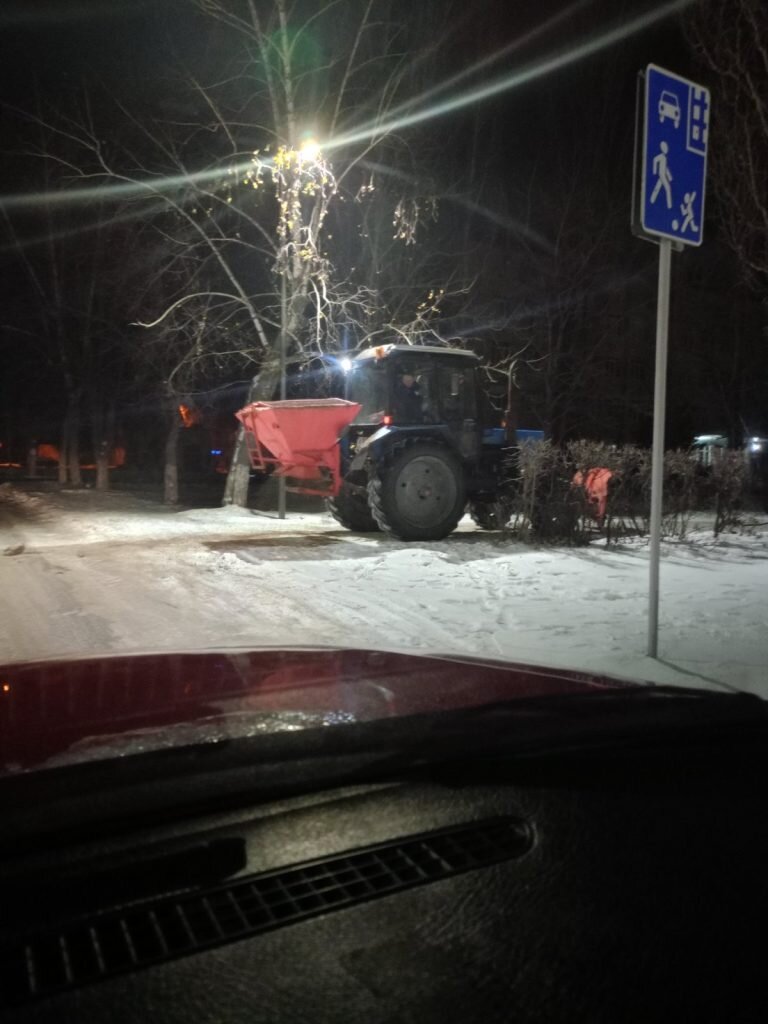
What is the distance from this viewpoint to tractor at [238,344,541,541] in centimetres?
1357

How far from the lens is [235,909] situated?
1955mm

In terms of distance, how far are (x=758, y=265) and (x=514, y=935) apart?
608 inches

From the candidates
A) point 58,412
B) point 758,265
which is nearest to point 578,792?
point 758,265

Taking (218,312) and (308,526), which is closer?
(308,526)

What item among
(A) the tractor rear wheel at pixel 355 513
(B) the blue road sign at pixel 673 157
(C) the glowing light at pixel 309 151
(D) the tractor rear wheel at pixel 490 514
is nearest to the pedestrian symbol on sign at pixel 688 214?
(B) the blue road sign at pixel 673 157

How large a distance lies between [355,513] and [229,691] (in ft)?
40.7

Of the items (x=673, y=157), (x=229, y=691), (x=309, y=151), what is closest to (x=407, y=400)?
(x=309, y=151)

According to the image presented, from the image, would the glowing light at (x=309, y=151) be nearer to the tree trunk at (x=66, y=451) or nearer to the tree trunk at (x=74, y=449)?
the tree trunk at (x=74, y=449)

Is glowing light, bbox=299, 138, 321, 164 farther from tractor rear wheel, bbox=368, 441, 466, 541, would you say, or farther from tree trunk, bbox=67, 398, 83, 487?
tree trunk, bbox=67, 398, 83, 487

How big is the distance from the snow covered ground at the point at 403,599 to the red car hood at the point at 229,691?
27.5 inches

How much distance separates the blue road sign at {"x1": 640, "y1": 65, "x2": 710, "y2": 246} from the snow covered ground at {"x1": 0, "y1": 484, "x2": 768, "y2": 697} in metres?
3.25

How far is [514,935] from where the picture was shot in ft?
6.31

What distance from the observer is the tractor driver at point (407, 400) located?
45.9 ft

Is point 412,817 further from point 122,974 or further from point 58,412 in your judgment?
point 58,412
